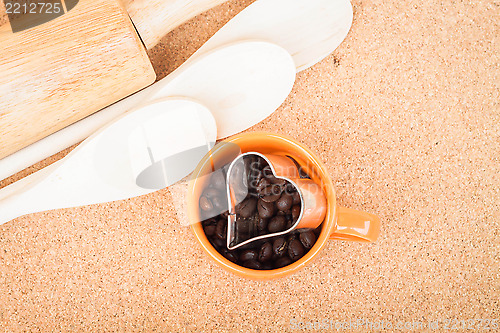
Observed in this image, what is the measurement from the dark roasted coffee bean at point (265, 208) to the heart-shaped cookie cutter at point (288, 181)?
22 mm

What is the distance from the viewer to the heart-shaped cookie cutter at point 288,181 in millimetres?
469

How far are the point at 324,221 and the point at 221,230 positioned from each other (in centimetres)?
13

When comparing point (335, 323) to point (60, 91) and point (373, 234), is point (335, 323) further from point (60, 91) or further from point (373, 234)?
point (60, 91)

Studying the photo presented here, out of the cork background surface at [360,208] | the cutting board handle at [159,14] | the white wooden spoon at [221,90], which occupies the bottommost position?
the cork background surface at [360,208]

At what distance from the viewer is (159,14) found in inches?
22.0

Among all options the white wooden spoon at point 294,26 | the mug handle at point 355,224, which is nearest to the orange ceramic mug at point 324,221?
the mug handle at point 355,224

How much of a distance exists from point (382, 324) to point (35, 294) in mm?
529

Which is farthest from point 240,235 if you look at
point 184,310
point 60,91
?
point 60,91

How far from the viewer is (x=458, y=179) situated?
0.60 m

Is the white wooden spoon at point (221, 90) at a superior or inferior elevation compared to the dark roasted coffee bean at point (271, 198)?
superior

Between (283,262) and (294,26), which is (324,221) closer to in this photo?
(283,262)

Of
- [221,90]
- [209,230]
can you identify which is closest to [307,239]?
[209,230]

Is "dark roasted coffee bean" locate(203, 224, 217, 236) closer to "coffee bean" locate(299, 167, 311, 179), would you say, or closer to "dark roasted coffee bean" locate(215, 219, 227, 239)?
"dark roasted coffee bean" locate(215, 219, 227, 239)

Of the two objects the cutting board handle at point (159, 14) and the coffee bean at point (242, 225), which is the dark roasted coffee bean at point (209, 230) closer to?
the coffee bean at point (242, 225)
